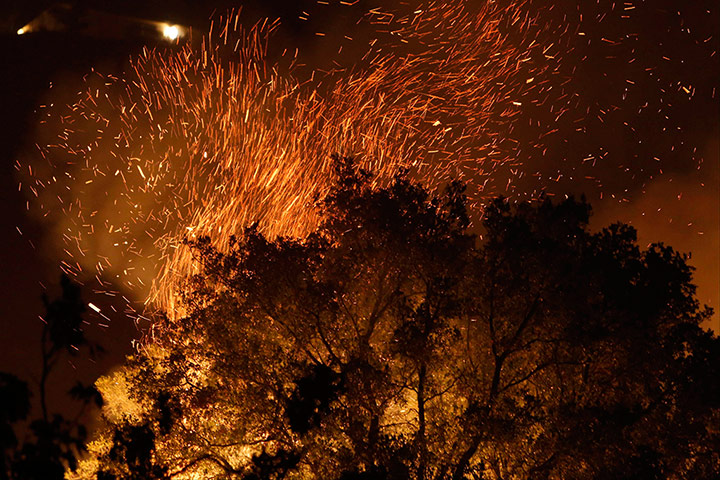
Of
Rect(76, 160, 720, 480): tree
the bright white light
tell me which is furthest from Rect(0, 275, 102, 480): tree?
the bright white light

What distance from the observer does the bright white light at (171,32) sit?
2440 cm

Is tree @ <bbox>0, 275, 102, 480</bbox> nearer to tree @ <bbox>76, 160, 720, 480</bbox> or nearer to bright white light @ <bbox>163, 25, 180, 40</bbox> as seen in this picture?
tree @ <bbox>76, 160, 720, 480</bbox>

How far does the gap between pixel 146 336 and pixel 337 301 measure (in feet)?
26.7

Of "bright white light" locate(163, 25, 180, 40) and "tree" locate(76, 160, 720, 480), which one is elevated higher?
"bright white light" locate(163, 25, 180, 40)

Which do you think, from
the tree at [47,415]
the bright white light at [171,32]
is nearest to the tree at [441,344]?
the tree at [47,415]

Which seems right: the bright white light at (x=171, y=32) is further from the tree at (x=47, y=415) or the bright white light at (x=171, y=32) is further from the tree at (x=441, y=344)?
the tree at (x=47, y=415)

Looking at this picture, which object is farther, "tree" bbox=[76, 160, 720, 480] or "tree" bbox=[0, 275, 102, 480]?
"tree" bbox=[76, 160, 720, 480]

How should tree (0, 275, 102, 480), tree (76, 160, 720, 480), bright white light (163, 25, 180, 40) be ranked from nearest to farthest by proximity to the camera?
tree (0, 275, 102, 480), tree (76, 160, 720, 480), bright white light (163, 25, 180, 40)

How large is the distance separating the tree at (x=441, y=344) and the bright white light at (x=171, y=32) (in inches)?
434

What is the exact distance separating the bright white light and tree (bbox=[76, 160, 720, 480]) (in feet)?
36.2

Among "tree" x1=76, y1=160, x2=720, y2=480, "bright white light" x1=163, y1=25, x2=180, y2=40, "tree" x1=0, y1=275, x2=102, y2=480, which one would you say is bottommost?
"tree" x1=0, y1=275, x2=102, y2=480

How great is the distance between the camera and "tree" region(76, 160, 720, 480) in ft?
47.7

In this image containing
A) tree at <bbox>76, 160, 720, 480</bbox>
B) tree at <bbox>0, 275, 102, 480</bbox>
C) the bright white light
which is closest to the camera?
tree at <bbox>0, 275, 102, 480</bbox>

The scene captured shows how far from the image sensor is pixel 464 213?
52.1ft
